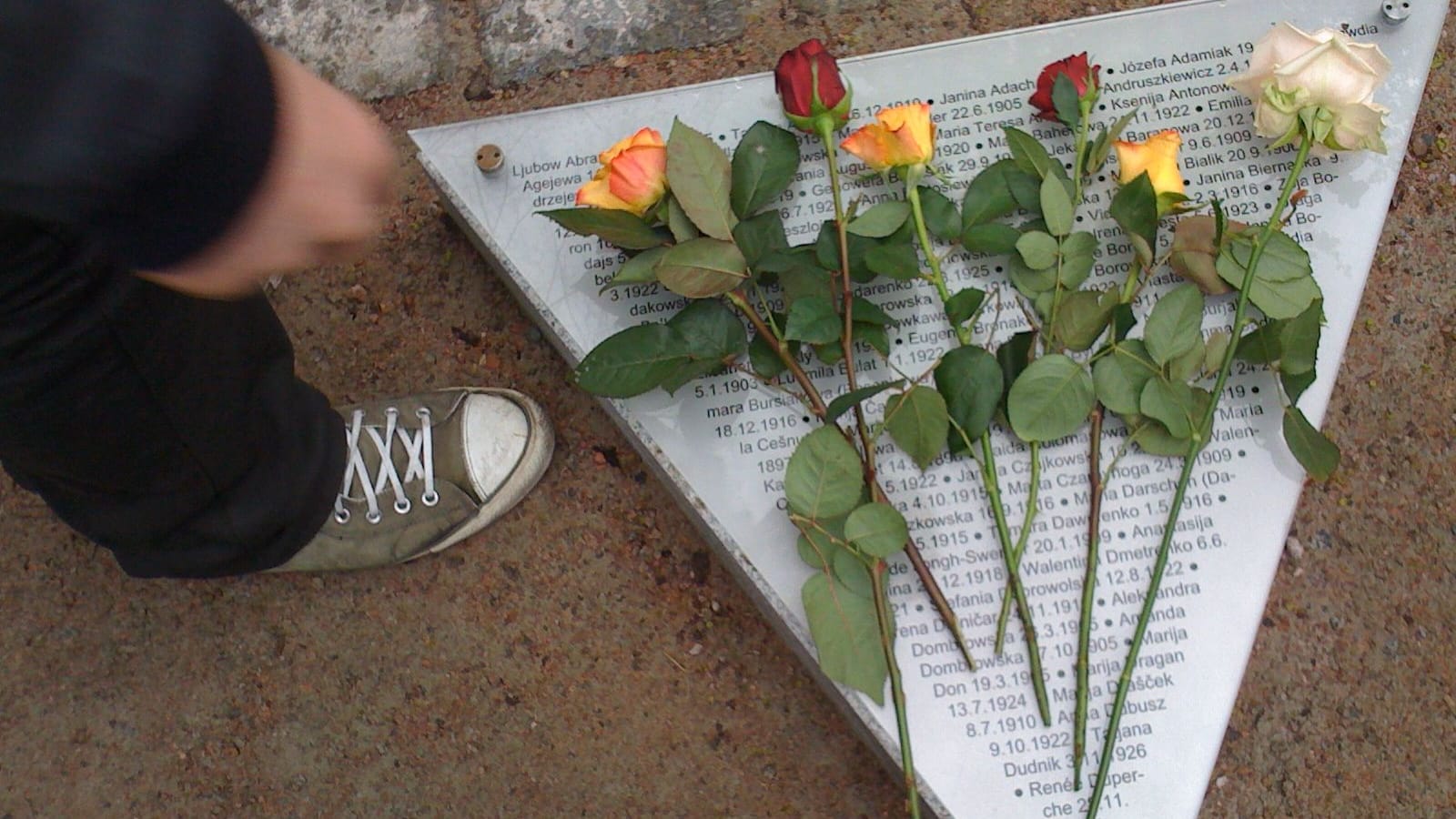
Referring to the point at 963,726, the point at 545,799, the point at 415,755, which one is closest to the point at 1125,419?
the point at 963,726

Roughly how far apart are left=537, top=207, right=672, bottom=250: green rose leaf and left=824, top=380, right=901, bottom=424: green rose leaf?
0.23 metres

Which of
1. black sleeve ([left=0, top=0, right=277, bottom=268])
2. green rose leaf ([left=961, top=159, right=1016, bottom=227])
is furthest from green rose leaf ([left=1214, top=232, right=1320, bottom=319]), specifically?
black sleeve ([left=0, top=0, right=277, bottom=268])

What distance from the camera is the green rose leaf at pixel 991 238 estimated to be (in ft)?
3.17

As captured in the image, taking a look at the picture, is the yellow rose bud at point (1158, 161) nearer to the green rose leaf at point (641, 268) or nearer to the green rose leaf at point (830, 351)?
the green rose leaf at point (830, 351)

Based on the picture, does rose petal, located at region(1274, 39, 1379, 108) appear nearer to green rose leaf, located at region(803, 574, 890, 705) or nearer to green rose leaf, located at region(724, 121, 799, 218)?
green rose leaf, located at region(724, 121, 799, 218)

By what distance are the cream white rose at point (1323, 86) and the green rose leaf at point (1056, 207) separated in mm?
209

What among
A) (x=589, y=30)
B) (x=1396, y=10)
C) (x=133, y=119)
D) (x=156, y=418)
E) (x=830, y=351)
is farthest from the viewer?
(x=589, y=30)

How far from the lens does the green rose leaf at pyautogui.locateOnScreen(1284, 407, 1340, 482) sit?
928 mm

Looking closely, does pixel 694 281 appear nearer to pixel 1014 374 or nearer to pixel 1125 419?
pixel 1014 374

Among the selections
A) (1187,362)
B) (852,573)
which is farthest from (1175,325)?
(852,573)

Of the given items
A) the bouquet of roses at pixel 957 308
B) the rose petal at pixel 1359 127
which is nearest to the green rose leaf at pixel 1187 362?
the bouquet of roses at pixel 957 308

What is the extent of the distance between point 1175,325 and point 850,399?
1.00 ft

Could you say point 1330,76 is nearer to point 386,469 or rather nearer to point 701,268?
point 701,268

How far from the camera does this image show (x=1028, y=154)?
3.26 ft
